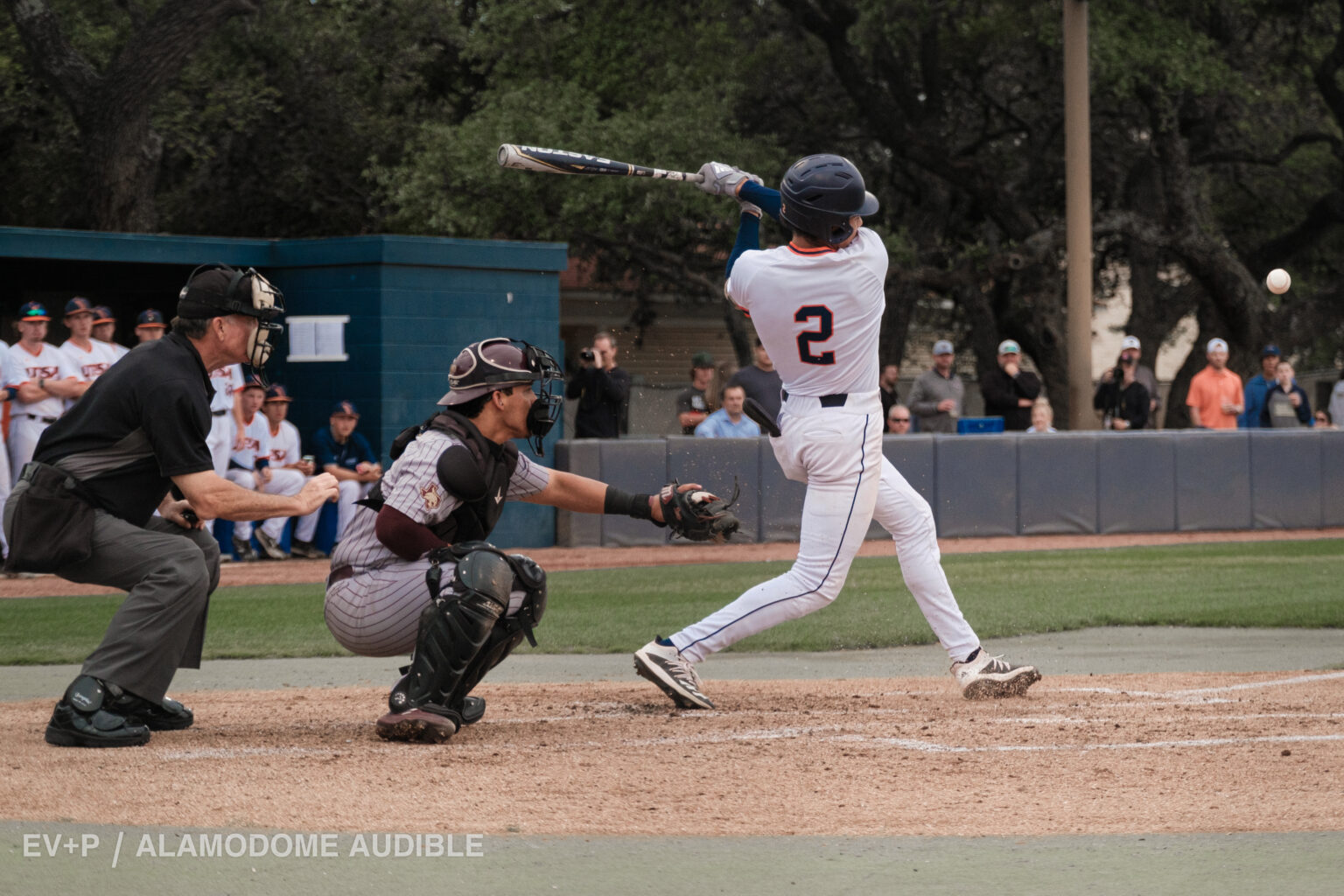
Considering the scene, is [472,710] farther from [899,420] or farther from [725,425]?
[899,420]

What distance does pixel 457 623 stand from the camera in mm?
5082

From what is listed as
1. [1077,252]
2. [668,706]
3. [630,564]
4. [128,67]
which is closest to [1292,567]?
[630,564]

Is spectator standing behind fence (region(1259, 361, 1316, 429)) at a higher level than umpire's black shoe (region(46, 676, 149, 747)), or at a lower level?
higher

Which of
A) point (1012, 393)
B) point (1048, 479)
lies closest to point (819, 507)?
point (1048, 479)

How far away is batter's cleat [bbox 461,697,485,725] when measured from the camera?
226 inches

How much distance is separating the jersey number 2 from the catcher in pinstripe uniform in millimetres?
677

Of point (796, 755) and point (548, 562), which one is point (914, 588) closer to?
point (796, 755)

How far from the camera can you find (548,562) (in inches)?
538

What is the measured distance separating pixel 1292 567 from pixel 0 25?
1990cm

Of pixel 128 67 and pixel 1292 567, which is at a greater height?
pixel 128 67

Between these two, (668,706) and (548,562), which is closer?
(668,706)

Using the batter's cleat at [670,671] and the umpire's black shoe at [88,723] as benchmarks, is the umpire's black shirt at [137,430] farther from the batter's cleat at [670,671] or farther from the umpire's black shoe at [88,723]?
the batter's cleat at [670,671]

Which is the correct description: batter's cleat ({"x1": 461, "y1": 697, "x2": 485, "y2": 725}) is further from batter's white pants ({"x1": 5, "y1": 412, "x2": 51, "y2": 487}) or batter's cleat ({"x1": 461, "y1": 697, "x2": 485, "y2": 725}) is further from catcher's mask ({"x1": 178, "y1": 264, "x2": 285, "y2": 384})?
batter's white pants ({"x1": 5, "y1": 412, "x2": 51, "y2": 487})

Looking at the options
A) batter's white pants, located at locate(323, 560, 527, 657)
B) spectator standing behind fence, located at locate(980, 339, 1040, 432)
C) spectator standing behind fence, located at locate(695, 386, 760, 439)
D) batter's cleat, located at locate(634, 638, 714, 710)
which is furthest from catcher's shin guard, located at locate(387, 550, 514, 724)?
spectator standing behind fence, located at locate(980, 339, 1040, 432)
